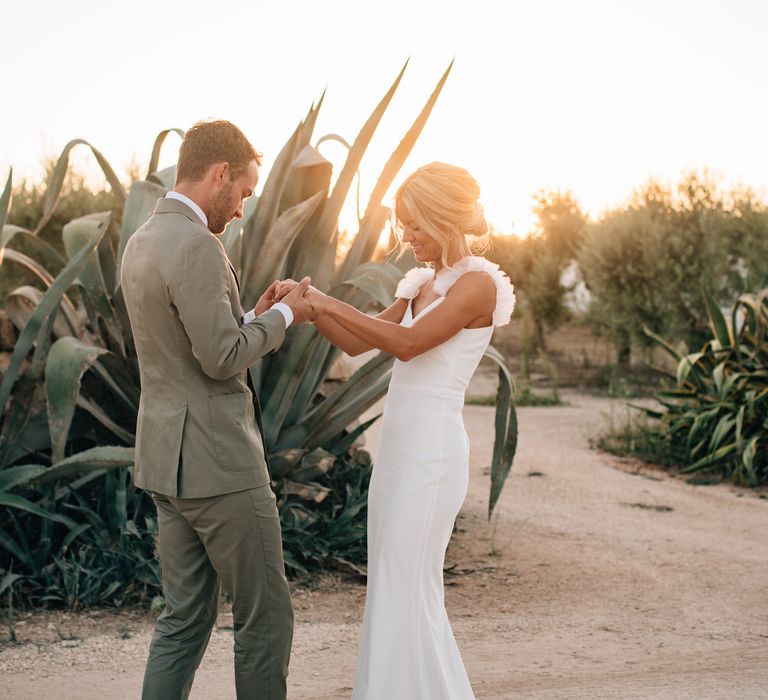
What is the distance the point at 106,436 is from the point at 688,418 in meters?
5.25

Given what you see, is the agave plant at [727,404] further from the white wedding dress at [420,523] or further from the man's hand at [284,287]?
the man's hand at [284,287]

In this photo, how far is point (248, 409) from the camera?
2.66 metres

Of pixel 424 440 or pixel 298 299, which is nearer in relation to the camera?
pixel 298 299

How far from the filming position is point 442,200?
289cm

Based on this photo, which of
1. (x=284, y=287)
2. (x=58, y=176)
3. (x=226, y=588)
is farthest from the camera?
(x=58, y=176)

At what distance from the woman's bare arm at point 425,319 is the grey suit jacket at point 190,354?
32 cm

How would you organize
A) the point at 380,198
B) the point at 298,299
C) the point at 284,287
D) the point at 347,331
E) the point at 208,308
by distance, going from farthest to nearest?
the point at 380,198, the point at 347,331, the point at 284,287, the point at 298,299, the point at 208,308

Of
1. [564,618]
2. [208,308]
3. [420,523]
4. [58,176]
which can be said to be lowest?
[564,618]

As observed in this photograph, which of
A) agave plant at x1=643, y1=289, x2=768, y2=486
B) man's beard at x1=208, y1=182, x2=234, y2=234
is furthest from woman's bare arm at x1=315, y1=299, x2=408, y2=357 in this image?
agave plant at x1=643, y1=289, x2=768, y2=486

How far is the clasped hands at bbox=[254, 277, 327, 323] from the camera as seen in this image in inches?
112

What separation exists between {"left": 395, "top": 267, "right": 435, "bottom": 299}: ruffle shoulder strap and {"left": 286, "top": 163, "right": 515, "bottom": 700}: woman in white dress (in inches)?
7.4

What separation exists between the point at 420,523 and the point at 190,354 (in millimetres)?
881

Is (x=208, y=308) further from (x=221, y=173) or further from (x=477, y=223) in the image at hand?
(x=477, y=223)

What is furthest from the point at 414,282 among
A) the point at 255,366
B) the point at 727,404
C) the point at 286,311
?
the point at 727,404
